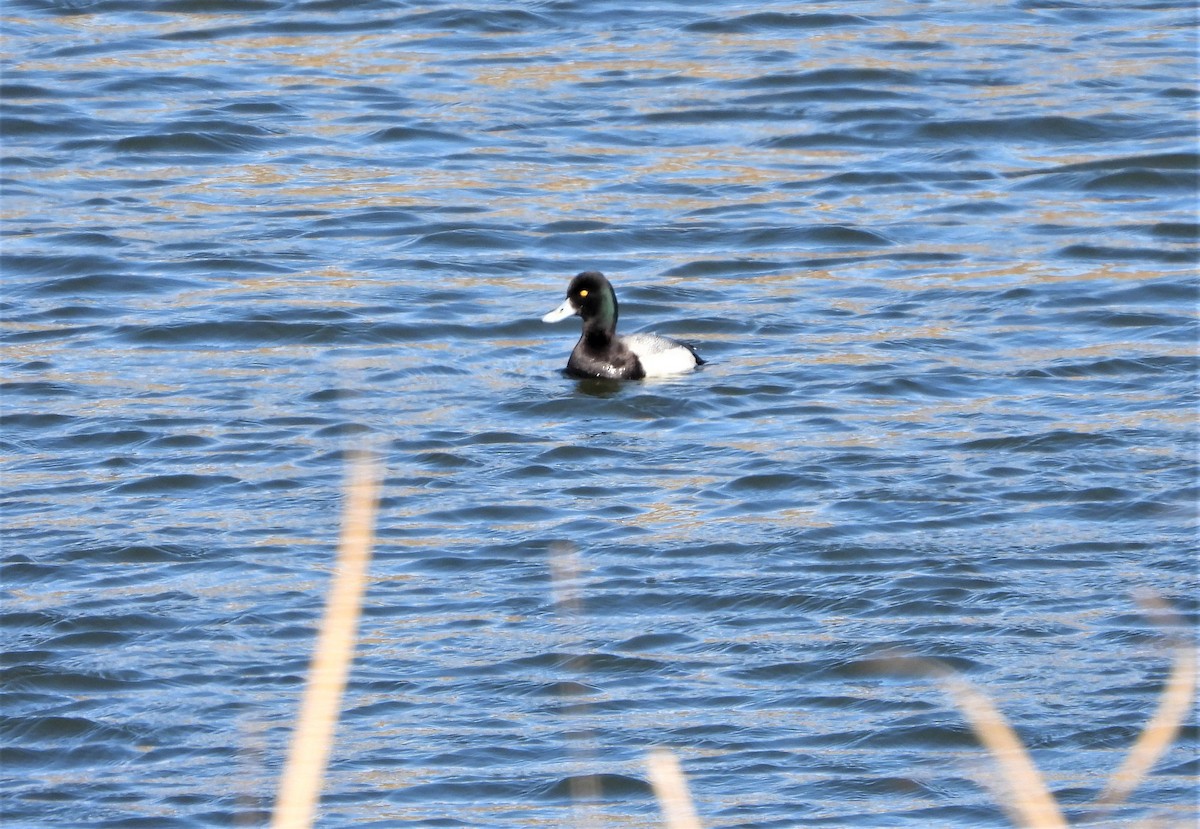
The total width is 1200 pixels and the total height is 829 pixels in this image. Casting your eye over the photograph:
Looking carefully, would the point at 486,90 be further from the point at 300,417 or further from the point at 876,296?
the point at 300,417

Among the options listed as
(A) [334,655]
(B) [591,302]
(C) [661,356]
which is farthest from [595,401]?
(A) [334,655]

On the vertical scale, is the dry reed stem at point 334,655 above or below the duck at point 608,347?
above

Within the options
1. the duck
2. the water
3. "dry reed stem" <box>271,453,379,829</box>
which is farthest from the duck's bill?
"dry reed stem" <box>271,453,379,829</box>

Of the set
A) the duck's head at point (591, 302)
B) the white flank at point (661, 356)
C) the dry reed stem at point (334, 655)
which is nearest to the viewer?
the dry reed stem at point (334, 655)

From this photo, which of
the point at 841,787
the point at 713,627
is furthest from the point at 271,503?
the point at 841,787

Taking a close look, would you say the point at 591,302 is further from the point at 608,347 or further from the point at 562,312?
the point at 608,347

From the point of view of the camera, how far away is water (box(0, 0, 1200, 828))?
6.00 m

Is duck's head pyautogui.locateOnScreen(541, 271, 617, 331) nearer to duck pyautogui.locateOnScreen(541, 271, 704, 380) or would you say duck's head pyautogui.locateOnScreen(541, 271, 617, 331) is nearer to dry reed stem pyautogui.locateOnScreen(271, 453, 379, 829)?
duck pyautogui.locateOnScreen(541, 271, 704, 380)

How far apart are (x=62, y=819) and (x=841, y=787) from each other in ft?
6.64

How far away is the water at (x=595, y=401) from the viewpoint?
6.00 metres

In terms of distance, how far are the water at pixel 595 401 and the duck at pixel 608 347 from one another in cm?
18

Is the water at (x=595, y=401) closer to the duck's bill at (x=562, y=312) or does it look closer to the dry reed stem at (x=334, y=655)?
the duck's bill at (x=562, y=312)

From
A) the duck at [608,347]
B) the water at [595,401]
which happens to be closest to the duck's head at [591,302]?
the duck at [608,347]

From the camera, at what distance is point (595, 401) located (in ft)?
34.3
